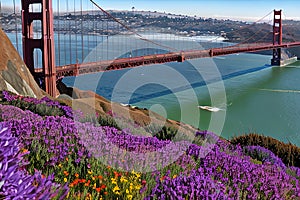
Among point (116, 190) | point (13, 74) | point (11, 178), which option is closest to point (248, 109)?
point (13, 74)

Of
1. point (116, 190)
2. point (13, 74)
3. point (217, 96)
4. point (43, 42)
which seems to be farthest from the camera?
point (217, 96)

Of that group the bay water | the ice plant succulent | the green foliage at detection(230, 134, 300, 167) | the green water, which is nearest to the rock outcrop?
the green foliage at detection(230, 134, 300, 167)

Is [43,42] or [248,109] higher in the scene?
[43,42]

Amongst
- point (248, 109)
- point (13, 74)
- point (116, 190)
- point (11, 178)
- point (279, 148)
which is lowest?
point (248, 109)

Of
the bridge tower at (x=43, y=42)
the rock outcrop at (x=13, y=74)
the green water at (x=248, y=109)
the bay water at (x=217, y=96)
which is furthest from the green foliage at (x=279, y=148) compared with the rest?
the bridge tower at (x=43, y=42)

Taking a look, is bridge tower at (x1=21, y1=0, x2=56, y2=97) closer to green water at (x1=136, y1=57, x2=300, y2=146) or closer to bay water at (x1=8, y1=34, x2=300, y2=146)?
bay water at (x1=8, y1=34, x2=300, y2=146)

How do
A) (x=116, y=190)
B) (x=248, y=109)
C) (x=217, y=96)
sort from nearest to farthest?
(x=116, y=190) < (x=248, y=109) < (x=217, y=96)

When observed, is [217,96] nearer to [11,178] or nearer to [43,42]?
[43,42]

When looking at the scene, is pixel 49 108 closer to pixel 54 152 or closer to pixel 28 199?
pixel 54 152
